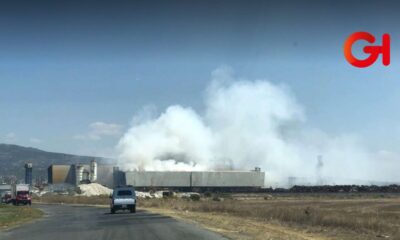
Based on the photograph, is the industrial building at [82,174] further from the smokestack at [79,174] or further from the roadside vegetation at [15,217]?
the roadside vegetation at [15,217]

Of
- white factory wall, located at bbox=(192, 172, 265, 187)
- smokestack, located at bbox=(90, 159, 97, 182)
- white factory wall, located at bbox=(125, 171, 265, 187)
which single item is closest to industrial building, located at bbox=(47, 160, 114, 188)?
smokestack, located at bbox=(90, 159, 97, 182)

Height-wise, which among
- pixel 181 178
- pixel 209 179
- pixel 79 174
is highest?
pixel 79 174

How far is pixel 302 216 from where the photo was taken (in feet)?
111

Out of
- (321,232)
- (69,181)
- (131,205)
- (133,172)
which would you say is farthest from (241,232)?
(69,181)

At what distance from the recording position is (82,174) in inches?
6934

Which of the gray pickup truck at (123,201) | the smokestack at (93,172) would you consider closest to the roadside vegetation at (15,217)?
the gray pickup truck at (123,201)

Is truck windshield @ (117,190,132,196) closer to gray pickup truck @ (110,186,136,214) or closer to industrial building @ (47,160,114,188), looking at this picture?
gray pickup truck @ (110,186,136,214)

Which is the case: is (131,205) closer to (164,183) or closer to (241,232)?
(241,232)

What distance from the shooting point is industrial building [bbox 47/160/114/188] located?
175375mm

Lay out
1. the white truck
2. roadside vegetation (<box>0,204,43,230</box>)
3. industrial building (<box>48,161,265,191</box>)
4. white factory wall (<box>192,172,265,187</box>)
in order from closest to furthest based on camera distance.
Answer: roadside vegetation (<box>0,204,43,230</box>) < the white truck < industrial building (<box>48,161,265,191</box>) < white factory wall (<box>192,172,265,187</box>)

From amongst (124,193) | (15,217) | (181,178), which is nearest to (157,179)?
(181,178)

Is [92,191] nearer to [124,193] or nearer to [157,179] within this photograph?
[157,179]

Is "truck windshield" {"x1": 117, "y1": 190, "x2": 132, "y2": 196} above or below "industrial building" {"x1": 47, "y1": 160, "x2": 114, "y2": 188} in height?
below

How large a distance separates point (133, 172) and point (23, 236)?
481 ft
